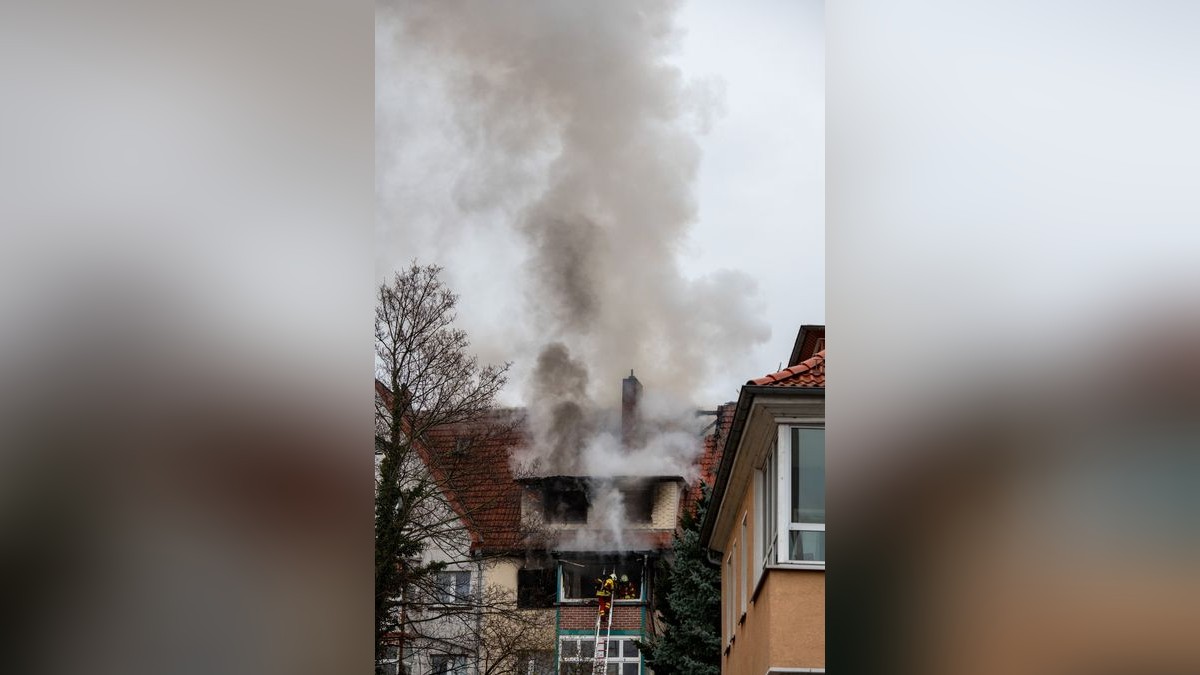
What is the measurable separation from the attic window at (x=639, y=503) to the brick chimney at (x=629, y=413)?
1510 millimetres

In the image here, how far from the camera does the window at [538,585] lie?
3558cm

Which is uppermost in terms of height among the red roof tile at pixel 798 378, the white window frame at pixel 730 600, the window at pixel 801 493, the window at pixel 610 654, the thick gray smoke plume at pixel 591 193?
the thick gray smoke plume at pixel 591 193

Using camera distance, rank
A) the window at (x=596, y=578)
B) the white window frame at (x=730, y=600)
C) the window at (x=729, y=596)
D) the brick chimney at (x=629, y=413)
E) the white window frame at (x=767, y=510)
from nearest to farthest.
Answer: the white window frame at (x=767, y=510) → the white window frame at (x=730, y=600) → the window at (x=729, y=596) → the window at (x=596, y=578) → the brick chimney at (x=629, y=413)

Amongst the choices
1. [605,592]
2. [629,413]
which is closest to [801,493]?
[605,592]

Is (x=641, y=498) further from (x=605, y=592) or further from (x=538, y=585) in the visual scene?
(x=538, y=585)

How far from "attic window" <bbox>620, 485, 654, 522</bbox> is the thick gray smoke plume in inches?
33.0

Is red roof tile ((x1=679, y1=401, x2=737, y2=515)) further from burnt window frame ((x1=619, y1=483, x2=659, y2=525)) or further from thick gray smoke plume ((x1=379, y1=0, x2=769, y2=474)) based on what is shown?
burnt window frame ((x1=619, y1=483, x2=659, y2=525))

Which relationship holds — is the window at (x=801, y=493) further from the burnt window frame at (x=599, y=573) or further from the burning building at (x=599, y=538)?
the burnt window frame at (x=599, y=573)

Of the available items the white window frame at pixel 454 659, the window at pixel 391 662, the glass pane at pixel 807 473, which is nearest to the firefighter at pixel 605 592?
the white window frame at pixel 454 659

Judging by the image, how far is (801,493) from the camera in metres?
11.4

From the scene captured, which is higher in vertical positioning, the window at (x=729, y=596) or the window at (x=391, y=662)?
the window at (x=729, y=596)

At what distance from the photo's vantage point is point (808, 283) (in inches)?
1644

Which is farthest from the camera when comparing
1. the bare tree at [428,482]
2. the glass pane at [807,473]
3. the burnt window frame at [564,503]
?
the burnt window frame at [564,503]
